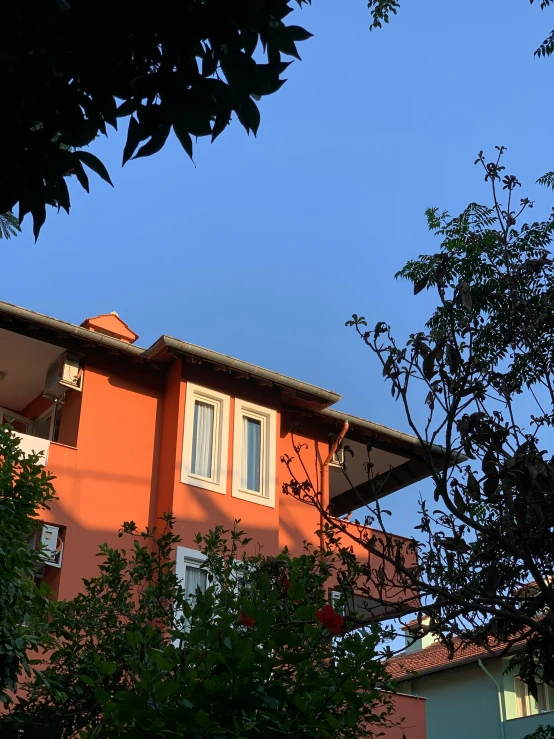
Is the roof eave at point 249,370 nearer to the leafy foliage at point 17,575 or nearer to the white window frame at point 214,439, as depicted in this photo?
the white window frame at point 214,439

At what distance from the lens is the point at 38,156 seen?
3.85 meters

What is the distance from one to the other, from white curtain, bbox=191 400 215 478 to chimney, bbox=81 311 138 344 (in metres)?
1.84

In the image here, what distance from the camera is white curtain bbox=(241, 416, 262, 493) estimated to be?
16.5m

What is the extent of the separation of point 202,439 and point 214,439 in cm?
20

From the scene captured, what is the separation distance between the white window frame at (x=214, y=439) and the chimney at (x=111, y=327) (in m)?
1.73

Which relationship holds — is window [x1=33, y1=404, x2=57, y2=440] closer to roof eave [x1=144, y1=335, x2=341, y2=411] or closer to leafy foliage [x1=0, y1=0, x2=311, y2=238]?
roof eave [x1=144, y1=335, x2=341, y2=411]

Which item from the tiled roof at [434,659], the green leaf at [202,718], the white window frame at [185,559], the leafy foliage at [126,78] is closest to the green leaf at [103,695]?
the green leaf at [202,718]

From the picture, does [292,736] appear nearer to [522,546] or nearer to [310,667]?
[310,667]

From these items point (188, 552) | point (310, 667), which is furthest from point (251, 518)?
point (310, 667)

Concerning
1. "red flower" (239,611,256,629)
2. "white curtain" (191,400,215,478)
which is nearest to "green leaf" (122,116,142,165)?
"red flower" (239,611,256,629)

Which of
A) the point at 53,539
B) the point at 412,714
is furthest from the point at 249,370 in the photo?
the point at 412,714

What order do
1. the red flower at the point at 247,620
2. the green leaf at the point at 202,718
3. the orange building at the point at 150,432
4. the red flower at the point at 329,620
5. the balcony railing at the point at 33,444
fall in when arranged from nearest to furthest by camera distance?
the green leaf at the point at 202,718 < the red flower at the point at 247,620 < the red flower at the point at 329,620 < the balcony railing at the point at 33,444 < the orange building at the point at 150,432

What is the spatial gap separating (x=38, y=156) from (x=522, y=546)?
16.5ft

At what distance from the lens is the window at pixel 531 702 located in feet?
77.0
